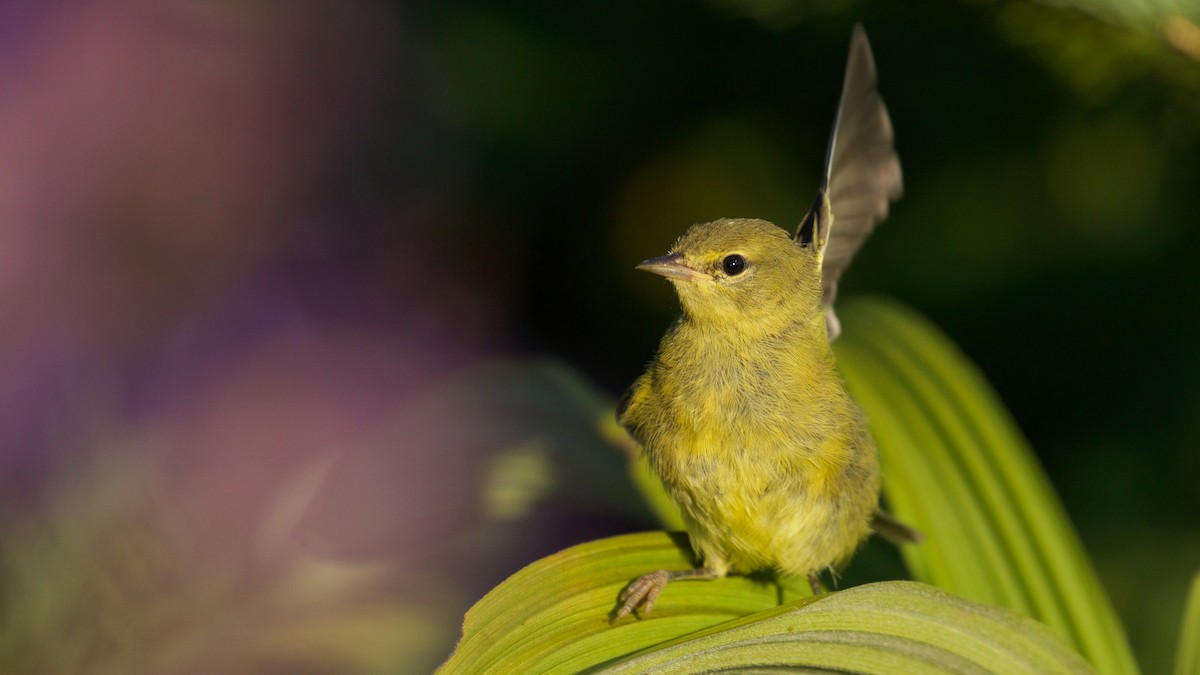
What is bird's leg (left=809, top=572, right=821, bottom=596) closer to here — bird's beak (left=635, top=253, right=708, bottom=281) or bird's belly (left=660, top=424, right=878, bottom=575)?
bird's belly (left=660, top=424, right=878, bottom=575)

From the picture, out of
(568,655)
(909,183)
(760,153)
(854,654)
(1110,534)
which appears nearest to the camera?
(854,654)

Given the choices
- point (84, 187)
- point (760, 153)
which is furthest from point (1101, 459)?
point (84, 187)

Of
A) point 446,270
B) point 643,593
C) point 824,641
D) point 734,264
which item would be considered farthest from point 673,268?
point 446,270

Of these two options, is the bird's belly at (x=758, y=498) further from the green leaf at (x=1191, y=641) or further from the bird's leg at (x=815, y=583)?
the green leaf at (x=1191, y=641)

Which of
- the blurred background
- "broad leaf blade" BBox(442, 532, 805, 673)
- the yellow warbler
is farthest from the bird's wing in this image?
"broad leaf blade" BBox(442, 532, 805, 673)

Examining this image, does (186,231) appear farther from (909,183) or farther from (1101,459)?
(1101,459)

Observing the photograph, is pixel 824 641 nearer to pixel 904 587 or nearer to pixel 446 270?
pixel 904 587

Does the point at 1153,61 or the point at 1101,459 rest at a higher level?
the point at 1153,61
